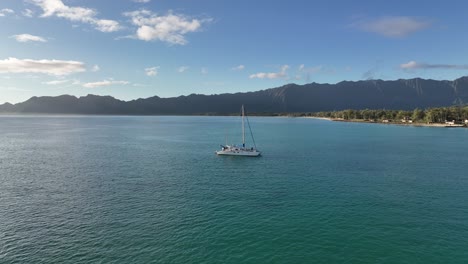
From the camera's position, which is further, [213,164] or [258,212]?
[213,164]

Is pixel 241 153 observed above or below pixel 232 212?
above

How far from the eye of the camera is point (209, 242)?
121 ft

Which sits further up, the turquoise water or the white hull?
the white hull

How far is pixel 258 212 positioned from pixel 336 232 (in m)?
11.6

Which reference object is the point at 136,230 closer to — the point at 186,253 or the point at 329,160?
the point at 186,253

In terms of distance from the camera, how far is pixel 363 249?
35.1 metres

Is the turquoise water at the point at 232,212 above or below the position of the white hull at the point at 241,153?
below

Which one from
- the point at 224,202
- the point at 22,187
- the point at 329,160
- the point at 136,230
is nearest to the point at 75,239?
the point at 136,230

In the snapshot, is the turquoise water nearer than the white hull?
Yes

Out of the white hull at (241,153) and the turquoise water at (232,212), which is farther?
the white hull at (241,153)

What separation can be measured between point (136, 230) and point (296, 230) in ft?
66.1

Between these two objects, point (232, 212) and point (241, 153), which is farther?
point (241, 153)

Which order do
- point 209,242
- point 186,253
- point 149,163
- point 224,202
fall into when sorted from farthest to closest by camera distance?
1. point 149,163
2. point 224,202
3. point 209,242
4. point 186,253

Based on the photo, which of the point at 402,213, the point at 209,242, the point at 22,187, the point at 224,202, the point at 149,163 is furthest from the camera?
the point at 149,163
